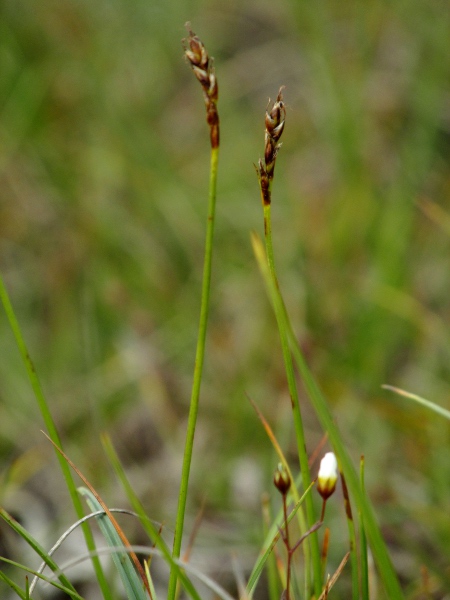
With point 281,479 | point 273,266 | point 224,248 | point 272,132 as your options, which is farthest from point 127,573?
point 224,248

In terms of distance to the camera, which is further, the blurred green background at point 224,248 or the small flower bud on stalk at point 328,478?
the blurred green background at point 224,248

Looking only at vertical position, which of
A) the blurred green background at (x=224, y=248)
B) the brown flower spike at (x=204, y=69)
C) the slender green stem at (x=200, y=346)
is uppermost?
the brown flower spike at (x=204, y=69)

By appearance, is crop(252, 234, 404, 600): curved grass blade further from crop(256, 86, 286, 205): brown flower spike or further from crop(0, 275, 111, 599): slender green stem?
crop(0, 275, 111, 599): slender green stem

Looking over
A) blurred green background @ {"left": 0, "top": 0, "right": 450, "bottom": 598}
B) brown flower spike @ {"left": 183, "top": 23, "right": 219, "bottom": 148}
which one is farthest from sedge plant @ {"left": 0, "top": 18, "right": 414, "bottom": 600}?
blurred green background @ {"left": 0, "top": 0, "right": 450, "bottom": 598}

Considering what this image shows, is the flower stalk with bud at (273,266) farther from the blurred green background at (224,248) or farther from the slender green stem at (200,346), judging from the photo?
the blurred green background at (224,248)

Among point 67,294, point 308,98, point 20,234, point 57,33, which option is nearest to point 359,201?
point 308,98

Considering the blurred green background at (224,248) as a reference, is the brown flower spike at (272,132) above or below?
above

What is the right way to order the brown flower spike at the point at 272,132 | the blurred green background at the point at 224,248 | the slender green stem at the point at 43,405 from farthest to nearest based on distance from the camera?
the blurred green background at the point at 224,248
the slender green stem at the point at 43,405
the brown flower spike at the point at 272,132

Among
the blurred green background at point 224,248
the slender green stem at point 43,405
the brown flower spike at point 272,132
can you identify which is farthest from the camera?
the blurred green background at point 224,248

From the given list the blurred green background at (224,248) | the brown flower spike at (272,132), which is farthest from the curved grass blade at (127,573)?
the blurred green background at (224,248)
